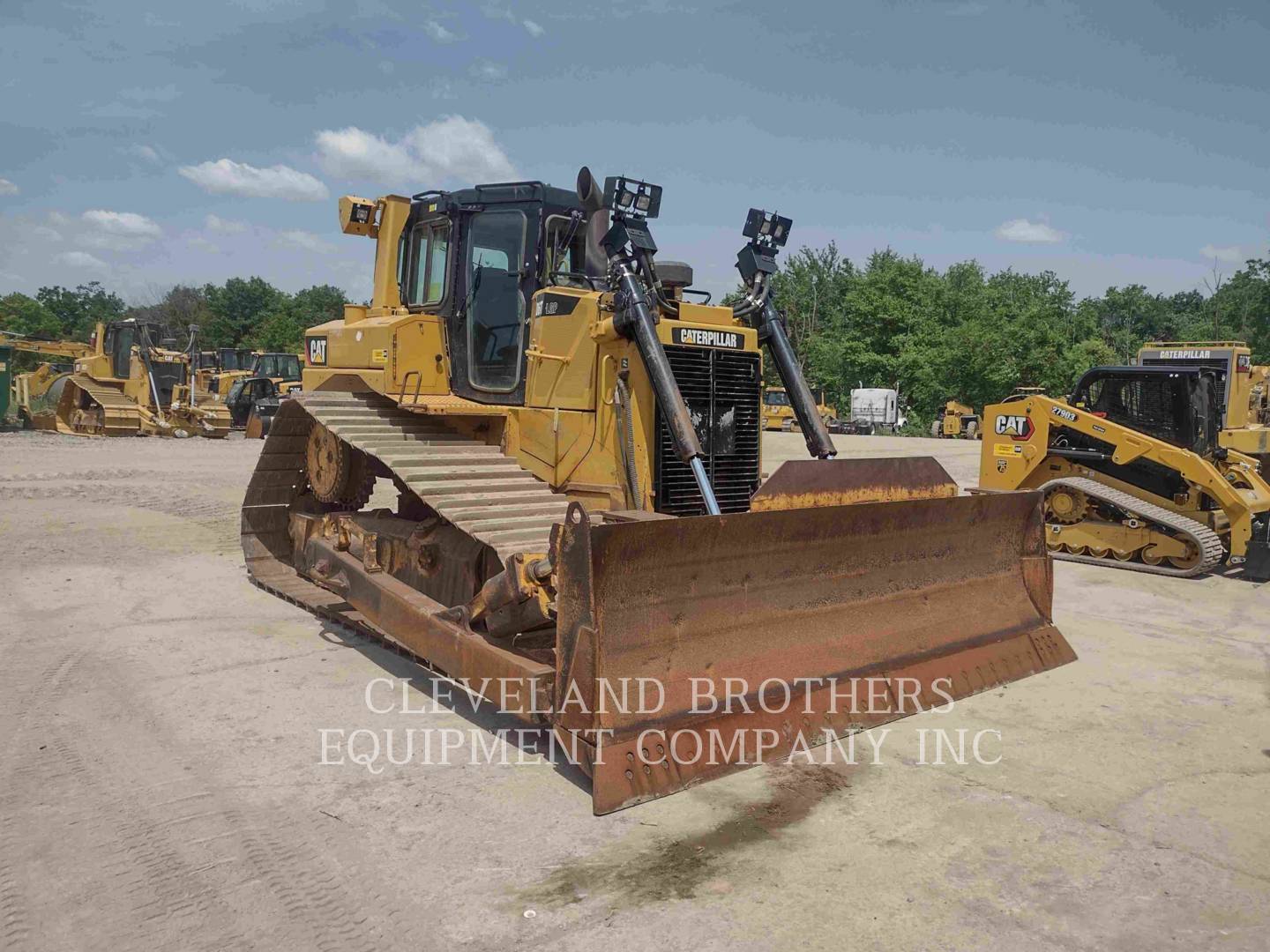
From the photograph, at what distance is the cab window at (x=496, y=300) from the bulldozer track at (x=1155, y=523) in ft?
22.0

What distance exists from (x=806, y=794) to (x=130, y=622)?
17.1ft

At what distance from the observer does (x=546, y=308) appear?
252 inches

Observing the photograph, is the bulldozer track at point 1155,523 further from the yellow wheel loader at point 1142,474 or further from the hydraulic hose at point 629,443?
the hydraulic hose at point 629,443

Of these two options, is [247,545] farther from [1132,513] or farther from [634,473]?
[1132,513]

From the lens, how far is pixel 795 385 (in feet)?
22.4

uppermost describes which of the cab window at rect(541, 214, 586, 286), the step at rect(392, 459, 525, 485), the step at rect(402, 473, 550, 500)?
the cab window at rect(541, 214, 586, 286)

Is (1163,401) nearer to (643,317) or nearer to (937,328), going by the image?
(643,317)

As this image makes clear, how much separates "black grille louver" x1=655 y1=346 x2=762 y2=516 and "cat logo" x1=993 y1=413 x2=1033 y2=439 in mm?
6440

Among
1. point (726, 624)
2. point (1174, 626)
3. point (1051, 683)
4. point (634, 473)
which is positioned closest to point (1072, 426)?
point (1174, 626)

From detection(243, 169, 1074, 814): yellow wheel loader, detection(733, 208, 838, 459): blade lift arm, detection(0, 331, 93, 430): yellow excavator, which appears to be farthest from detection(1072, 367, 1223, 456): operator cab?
detection(0, 331, 93, 430): yellow excavator

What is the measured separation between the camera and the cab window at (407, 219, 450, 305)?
23.4ft

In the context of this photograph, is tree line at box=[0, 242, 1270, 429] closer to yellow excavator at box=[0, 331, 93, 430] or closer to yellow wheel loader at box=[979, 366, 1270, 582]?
yellow excavator at box=[0, 331, 93, 430]

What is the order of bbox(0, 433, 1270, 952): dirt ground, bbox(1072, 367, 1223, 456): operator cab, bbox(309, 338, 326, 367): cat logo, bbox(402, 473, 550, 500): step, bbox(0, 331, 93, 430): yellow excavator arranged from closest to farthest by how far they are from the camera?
bbox(0, 433, 1270, 952): dirt ground, bbox(402, 473, 550, 500): step, bbox(309, 338, 326, 367): cat logo, bbox(1072, 367, 1223, 456): operator cab, bbox(0, 331, 93, 430): yellow excavator

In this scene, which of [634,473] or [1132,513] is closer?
[634,473]
